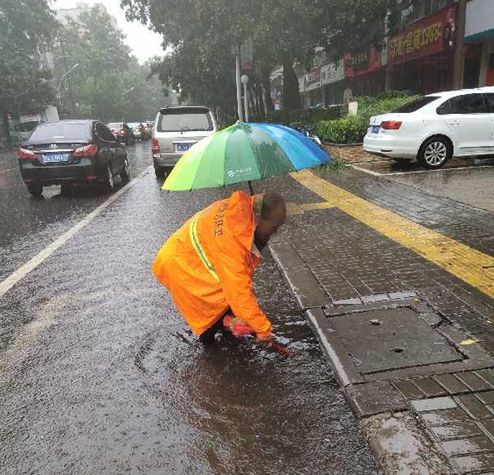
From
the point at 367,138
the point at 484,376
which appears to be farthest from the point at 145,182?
the point at 484,376

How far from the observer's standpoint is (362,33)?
19516 mm

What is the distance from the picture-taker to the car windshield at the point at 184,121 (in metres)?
12.1

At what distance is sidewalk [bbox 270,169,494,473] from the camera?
2439 mm

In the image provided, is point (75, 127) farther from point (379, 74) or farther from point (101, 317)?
point (379, 74)

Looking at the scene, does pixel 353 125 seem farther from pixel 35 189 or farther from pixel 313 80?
pixel 313 80

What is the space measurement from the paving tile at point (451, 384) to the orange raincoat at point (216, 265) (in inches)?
39.8

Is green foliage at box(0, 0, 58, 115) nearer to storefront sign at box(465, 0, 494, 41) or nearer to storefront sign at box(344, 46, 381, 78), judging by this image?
storefront sign at box(344, 46, 381, 78)

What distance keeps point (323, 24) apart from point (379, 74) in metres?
11.1

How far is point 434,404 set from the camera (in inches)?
104

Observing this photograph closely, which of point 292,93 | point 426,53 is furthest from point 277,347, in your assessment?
point 292,93

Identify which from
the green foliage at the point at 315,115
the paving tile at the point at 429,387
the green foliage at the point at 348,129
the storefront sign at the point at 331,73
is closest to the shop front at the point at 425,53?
the green foliage at the point at 315,115

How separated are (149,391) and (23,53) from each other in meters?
45.7

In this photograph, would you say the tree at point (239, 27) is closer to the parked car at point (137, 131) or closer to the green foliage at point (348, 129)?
the green foliage at point (348, 129)

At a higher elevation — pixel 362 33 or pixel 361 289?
pixel 362 33
